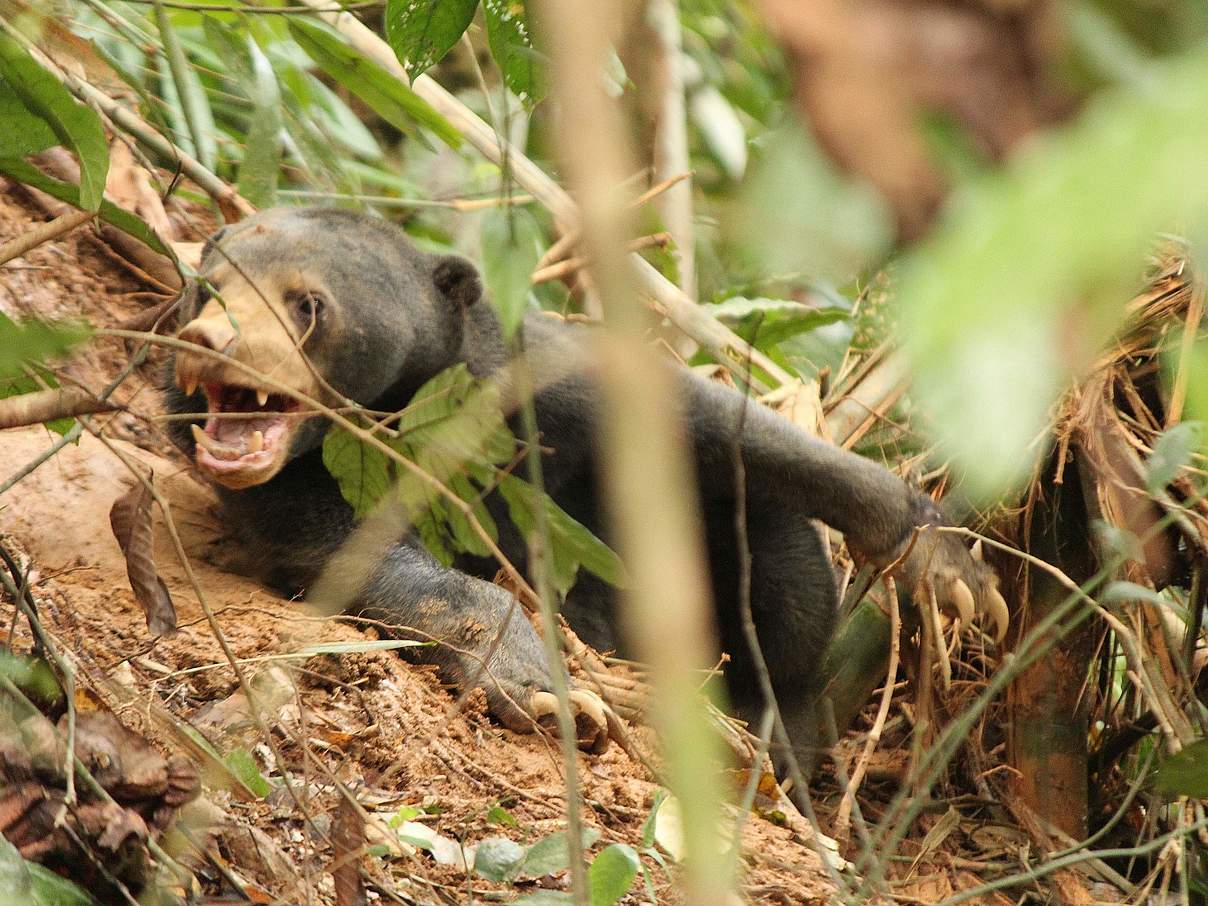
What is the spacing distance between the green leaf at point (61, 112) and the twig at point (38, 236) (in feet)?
0.22

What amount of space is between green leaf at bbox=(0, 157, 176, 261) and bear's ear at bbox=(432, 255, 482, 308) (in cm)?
191

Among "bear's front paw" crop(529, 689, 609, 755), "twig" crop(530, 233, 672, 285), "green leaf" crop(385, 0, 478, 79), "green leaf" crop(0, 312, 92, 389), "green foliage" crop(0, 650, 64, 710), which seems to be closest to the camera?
"green leaf" crop(0, 312, 92, 389)

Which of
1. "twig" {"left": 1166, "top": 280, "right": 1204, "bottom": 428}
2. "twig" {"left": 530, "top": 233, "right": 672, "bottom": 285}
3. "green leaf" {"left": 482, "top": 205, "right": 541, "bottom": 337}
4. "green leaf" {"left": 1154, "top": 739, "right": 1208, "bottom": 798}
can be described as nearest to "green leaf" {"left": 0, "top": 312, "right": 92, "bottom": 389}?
"green leaf" {"left": 482, "top": 205, "right": 541, "bottom": 337}

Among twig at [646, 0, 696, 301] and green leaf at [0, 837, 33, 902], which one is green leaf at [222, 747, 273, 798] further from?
twig at [646, 0, 696, 301]

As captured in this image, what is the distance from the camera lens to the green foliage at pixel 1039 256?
401mm

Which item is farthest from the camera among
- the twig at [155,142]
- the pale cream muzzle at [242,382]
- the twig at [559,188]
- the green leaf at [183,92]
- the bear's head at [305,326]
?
the twig at [559,188]

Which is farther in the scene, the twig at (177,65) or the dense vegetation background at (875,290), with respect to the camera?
the twig at (177,65)

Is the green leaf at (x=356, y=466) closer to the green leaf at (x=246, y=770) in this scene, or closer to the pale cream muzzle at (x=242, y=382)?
the green leaf at (x=246, y=770)

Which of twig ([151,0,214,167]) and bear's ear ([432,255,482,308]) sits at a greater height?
twig ([151,0,214,167])

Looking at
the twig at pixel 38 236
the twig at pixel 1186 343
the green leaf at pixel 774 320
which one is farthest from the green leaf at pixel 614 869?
the green leaf at pixel 774 320

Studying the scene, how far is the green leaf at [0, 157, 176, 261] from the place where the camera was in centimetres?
252

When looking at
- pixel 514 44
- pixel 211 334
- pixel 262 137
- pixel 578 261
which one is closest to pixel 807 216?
pixel 514 44

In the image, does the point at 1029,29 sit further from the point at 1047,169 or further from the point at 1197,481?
the point at 1197,481

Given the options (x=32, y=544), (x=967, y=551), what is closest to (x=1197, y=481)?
(x=967, y=551)
